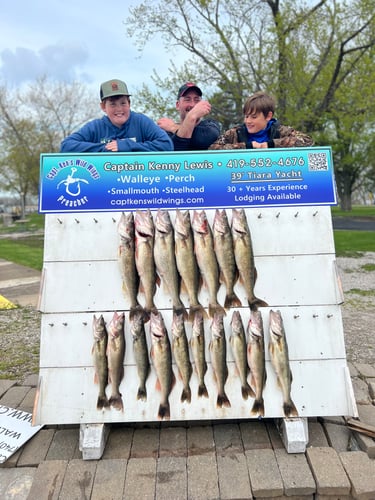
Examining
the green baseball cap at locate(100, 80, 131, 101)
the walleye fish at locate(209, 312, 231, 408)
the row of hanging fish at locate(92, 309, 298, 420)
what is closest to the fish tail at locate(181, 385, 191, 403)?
the row of hanging fish at locate(92, 309, 298, 420)

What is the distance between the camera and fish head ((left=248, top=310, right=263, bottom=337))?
8.91 feet

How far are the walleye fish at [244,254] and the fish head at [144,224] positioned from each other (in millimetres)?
614

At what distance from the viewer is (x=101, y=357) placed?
2.72 metres

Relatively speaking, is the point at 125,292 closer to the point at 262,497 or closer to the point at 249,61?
the point at 262,497

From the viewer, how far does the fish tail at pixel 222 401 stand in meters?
2.77

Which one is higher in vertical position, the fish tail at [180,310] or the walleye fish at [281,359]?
the fish tail at [180,310]

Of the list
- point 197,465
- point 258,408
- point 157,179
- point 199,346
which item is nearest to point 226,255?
point 199,346

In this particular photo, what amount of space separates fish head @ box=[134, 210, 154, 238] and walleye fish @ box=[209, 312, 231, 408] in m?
0.79

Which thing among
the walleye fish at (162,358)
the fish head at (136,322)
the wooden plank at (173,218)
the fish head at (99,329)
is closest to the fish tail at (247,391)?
the walleye fish at (162,358)

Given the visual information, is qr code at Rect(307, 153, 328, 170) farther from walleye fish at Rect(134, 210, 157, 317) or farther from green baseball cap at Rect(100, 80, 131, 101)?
green baseball cap at Rect(100, 80, 131, 101)

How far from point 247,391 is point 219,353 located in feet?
1.25

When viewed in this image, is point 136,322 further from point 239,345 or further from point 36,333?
point 36,333

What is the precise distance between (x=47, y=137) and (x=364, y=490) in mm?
35651

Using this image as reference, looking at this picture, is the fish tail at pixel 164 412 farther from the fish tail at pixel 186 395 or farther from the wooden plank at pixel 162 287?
the wooden plank at pixel 162 287
